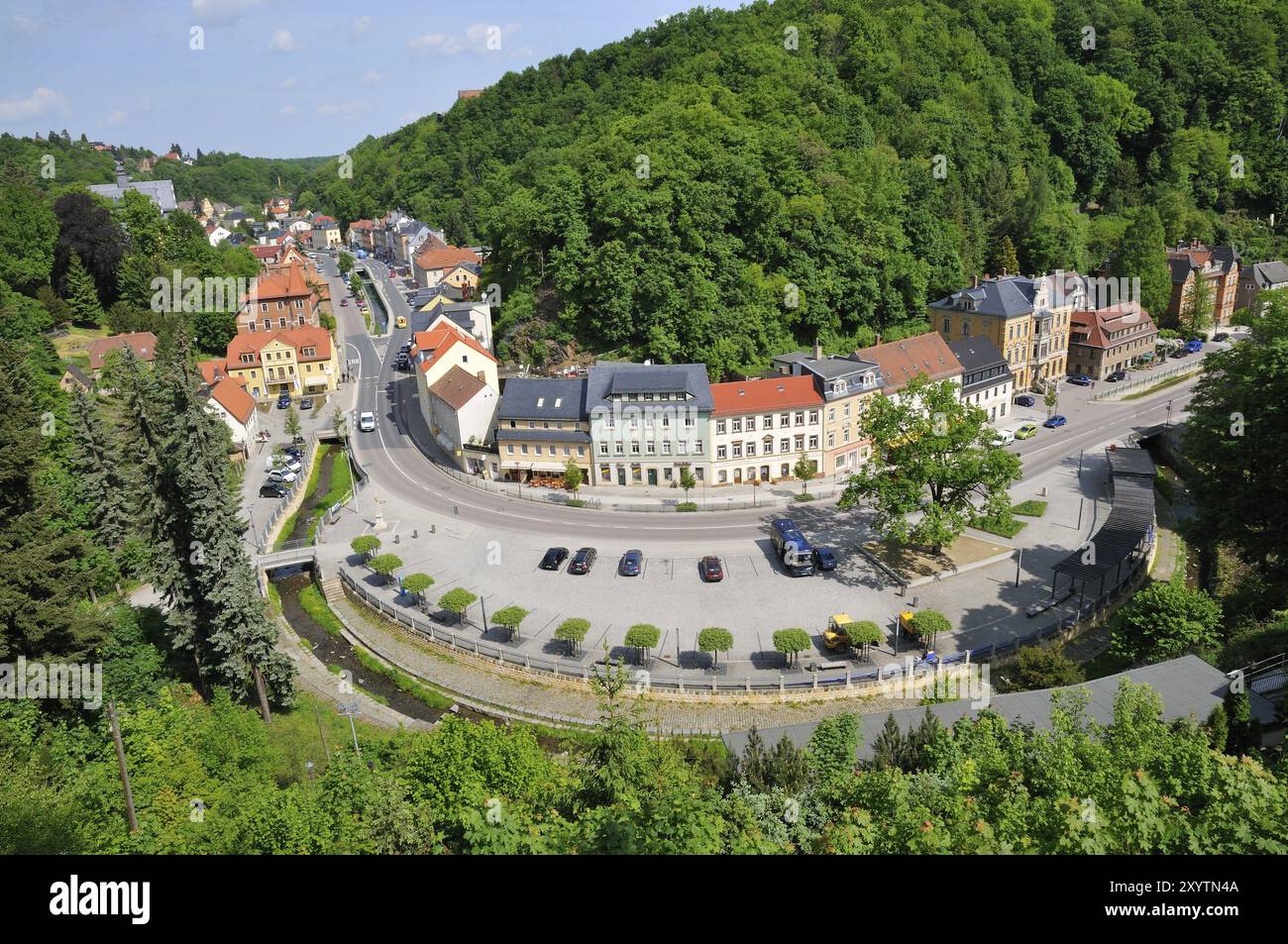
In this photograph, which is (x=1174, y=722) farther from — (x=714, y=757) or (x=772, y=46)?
(x=772, y=46)

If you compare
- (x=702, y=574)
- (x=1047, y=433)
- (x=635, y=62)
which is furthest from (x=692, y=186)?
(x=635, y=62)

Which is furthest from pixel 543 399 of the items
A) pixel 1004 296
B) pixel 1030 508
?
pixel 1004 296

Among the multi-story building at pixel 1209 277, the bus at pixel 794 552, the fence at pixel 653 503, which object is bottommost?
the bus at pixel 794 552

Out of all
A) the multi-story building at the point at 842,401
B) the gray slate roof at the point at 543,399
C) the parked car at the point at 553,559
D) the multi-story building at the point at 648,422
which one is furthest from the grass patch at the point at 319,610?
the multi-story building at the point at 842,401

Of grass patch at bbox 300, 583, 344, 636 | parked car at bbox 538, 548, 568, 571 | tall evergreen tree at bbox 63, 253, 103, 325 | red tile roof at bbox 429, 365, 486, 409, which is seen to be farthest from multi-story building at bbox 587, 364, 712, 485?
tall evergreen tree at bbox 63, 253, 103, 325

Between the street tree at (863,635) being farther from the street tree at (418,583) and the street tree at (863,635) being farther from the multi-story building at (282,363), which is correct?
the multi-story building at (282,363)
